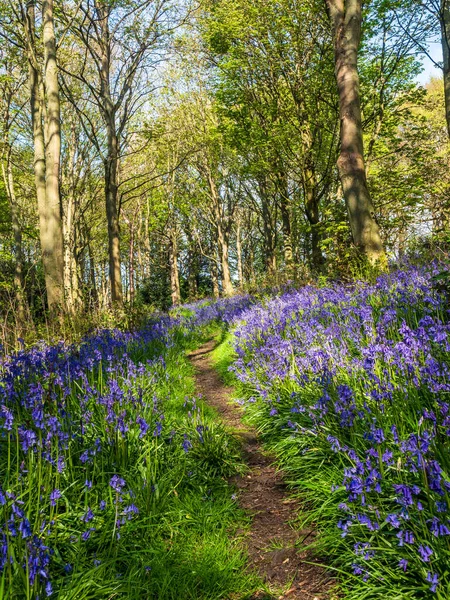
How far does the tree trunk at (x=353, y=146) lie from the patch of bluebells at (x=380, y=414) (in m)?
1.80

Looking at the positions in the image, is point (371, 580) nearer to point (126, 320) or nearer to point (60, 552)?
point (60, 552)

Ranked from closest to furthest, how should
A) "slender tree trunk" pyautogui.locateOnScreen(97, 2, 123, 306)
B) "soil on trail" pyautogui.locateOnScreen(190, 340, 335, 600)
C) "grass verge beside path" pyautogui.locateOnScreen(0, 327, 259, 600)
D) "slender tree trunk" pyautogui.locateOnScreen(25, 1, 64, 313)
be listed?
"grass verge beside path" pyautogui.locateOnScreen(0, 327, 259, 600)
"soil on trail" pyautogui.locateOnScreen(190, 340, 335, 600)
"slender tree trunk" pyautogui.locateOnScreen(25, 1, 64, 313)
"slender tree trunk" pyautogui.locateOnScreen(97, 2, 123, 306)

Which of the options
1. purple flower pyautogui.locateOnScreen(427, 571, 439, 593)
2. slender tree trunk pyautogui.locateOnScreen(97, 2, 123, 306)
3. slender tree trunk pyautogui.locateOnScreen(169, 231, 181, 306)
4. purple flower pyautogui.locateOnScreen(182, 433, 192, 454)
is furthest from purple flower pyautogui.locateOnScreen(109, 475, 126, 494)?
slender tree trunk pyautogui.locateOnScreen(169, 231, 181, 306)

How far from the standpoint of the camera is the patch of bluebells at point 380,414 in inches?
69.0

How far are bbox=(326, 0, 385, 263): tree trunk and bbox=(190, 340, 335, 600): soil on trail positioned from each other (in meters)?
4.86

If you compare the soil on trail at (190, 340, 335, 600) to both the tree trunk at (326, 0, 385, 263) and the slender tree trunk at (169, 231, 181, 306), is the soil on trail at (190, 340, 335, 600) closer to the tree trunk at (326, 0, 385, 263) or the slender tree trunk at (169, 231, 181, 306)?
the tree trunk at (326, 0, 385, 263)

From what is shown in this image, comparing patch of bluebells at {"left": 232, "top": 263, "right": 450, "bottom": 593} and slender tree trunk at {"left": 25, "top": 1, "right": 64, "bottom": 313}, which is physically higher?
slender tree trunk at {"left": 25, "top": 1, "right": 64, "bottom": 313}

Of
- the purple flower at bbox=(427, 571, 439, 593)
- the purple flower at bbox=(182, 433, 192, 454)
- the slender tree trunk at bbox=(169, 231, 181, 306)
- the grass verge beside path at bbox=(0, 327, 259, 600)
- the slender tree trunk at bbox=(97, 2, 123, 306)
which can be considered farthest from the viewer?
the slender tree trunk at bbox=(169, 231, 181, 306)

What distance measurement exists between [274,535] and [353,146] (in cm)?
711

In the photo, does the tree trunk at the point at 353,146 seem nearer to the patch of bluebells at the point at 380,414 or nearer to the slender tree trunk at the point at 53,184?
the patch of bluebells at the point at 380,414

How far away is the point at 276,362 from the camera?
4.64 meters

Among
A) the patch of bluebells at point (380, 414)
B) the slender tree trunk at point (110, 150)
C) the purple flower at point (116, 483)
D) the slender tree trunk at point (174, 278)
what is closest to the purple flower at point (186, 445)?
the patch of bluebells at point (380, 414)

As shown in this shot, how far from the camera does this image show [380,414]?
2.61 m

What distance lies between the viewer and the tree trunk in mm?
7578
